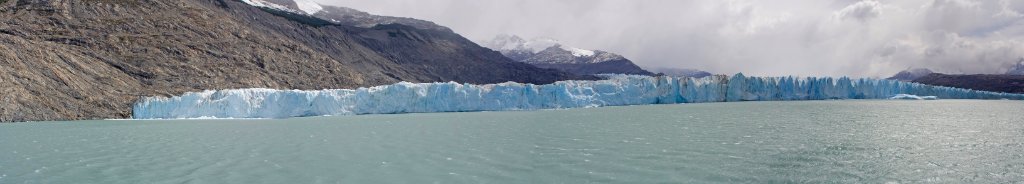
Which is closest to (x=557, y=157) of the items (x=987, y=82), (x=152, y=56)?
(x=152, y=56)

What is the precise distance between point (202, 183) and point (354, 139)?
44.0ft

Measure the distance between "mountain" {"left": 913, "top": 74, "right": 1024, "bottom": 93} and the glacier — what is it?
70762 mm

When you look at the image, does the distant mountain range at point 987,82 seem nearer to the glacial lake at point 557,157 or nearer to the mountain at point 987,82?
the mountain at point 987,82

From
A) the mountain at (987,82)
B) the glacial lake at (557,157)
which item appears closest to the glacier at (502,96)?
the glacial lake at (557,157)

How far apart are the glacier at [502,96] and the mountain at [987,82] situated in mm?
70762

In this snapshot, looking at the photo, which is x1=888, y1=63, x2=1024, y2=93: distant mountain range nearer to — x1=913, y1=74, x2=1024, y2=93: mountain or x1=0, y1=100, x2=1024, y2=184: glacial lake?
x1=913, y1=74, x2=1024, y2=93: mountain

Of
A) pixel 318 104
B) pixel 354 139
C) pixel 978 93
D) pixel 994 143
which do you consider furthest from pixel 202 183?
pixel 978 93

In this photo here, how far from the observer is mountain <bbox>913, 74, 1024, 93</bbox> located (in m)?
151

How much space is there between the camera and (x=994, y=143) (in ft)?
79.9

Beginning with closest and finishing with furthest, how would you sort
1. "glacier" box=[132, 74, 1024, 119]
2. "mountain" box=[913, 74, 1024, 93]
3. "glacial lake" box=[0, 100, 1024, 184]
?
"glacial lake" box=[0, 100, 1024, 184] → "glacier" box=[132, 74, 1024, 119] → "mountain" box=[913, 74, 1024, 93]

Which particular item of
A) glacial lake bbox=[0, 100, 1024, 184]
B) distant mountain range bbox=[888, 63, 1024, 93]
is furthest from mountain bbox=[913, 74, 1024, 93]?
glacial lake bbox=[0, 100, 1024, 184]

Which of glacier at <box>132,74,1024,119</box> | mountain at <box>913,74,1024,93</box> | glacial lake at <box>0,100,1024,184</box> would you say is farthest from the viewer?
mountain at <box>913,74,1024,93</box>

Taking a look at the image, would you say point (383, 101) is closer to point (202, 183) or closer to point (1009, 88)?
point (202, 183)

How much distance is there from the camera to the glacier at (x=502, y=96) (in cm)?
6275
